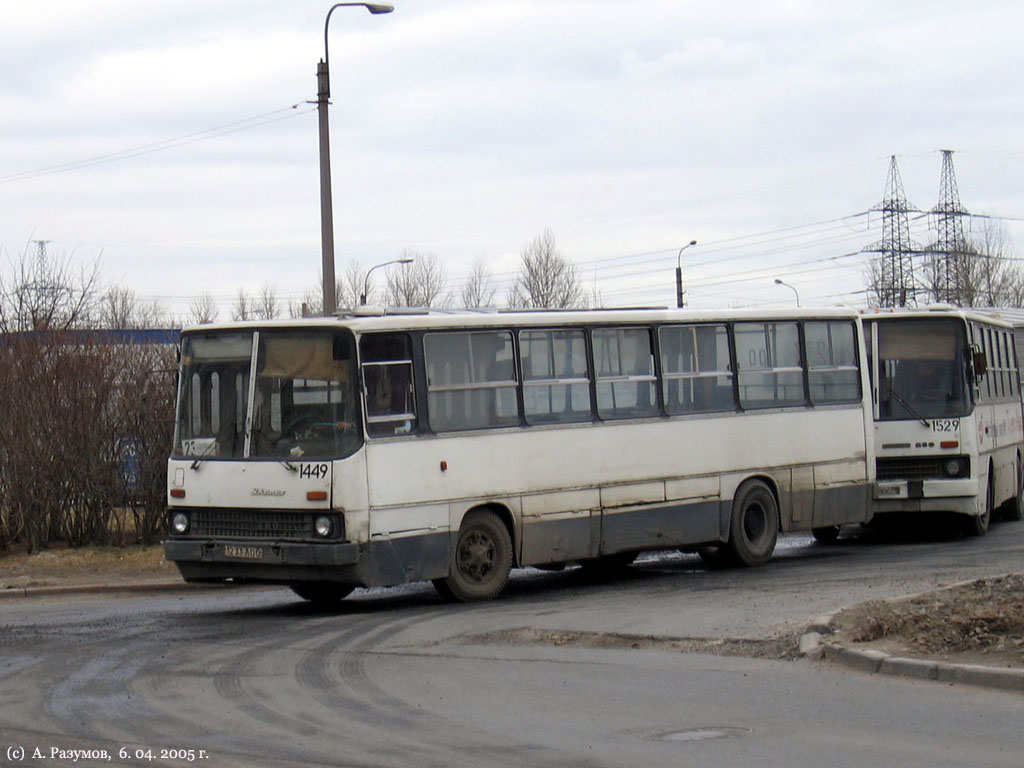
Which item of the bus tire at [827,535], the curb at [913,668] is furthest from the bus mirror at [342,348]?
the bus tire at [827,535]

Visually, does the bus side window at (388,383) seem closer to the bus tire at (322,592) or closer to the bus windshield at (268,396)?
the bus windshield at (268,396)

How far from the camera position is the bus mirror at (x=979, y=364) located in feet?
70.6

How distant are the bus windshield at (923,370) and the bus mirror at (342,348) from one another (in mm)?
9377

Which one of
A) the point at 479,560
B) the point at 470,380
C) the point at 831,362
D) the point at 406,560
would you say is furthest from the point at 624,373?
the point at 831,362

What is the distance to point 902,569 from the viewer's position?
17.4 meters

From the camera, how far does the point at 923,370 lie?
21.5 metres

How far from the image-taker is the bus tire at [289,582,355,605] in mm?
16016

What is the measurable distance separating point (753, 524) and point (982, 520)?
16.1 feet

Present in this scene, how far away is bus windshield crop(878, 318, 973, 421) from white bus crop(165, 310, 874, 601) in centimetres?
269

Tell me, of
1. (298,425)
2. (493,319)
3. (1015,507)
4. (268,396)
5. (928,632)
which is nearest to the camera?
(928,632)

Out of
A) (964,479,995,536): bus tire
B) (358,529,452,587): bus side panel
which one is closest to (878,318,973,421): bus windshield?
(964,479,995,536): bus tire

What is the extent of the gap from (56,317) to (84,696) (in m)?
12.6

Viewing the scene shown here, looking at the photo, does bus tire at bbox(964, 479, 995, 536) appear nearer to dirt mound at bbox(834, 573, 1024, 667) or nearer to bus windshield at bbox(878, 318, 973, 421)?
bus windshield at bbox(878, 318, 973, 421)

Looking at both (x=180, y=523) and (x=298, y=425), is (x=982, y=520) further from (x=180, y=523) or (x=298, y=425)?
(x=180, y=523)
